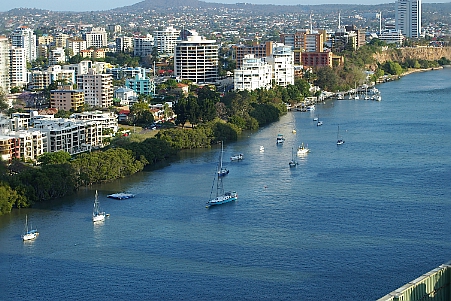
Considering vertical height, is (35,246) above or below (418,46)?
below

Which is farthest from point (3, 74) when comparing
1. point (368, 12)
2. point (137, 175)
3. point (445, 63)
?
point (368, 12)

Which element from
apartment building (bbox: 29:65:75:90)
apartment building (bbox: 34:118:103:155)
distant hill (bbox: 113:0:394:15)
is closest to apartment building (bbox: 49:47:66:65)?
apartment building (bbox: 29:65:75:90)

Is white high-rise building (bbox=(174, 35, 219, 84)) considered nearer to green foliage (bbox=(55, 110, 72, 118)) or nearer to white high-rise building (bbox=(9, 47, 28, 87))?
white high-rise building (bbox=(9, 47, 28, 87))

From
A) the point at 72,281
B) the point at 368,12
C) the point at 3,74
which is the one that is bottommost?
the point at 72,281

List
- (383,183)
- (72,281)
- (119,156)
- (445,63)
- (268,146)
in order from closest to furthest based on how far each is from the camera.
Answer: (72,281)
(383,183)
(119,156)
(268,146)
(445,63)

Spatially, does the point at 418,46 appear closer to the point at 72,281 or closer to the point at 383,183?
the point at 383,183

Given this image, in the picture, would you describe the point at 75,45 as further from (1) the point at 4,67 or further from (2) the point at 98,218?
(2) the point at 98,218
